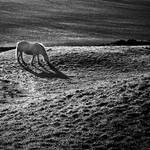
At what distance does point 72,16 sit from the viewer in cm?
6316

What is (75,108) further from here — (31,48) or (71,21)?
(71,21)

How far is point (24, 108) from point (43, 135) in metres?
3.53

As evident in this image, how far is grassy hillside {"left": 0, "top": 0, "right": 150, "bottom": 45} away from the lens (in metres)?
43.7

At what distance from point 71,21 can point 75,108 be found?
42.6 meters

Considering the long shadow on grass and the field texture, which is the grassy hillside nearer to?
the long shadow on grass

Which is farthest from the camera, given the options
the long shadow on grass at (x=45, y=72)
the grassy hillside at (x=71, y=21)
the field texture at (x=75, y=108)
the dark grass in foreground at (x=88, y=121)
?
the grassy hillside at (x=71, y=21)

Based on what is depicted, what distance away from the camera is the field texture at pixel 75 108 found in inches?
517

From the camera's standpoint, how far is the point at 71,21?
57.3 m

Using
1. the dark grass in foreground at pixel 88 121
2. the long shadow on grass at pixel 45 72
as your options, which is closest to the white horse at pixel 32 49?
the long shadow on grass at pixel 45 72

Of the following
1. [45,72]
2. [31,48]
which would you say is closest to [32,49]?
[31,48]

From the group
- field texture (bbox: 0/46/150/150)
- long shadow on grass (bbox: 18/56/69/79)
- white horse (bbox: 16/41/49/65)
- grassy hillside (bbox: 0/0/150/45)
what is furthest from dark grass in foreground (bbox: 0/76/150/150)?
grassy hillside (bbox: 0/0/150/45)

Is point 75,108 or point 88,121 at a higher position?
point 75,108

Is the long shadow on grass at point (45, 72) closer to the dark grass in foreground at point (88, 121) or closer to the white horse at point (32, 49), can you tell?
the white horse at point (32, 49)

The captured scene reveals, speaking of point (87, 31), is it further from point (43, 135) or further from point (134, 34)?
point (43, 135)
